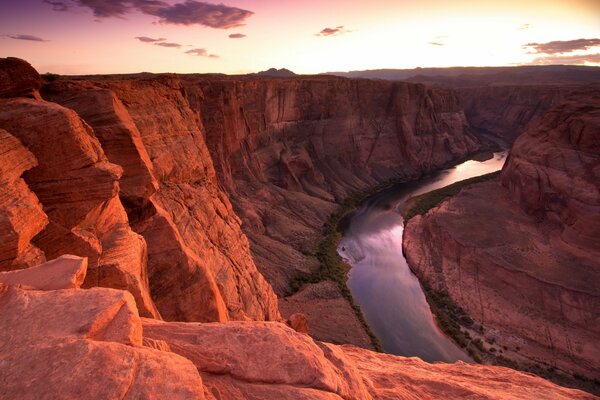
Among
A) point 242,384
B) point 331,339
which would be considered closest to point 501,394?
point 242,384

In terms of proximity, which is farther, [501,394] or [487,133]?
[487,133]

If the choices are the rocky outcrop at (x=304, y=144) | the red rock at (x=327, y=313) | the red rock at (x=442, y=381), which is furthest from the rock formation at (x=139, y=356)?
the rocky outcrop at (x=304, y=144)

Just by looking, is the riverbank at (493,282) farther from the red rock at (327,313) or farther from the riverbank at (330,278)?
the red rock at (327,313)

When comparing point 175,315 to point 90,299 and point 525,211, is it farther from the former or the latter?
point 525,211

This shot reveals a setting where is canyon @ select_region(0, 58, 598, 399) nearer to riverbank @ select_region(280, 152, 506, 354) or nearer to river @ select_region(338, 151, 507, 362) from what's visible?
riverbank @ select_region(280, 152, 506, 354)

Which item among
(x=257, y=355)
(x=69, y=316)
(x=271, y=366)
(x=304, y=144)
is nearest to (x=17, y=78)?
(x=69, y=316)

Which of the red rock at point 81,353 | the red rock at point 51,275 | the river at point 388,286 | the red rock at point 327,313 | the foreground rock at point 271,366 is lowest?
the river at point 388,286
